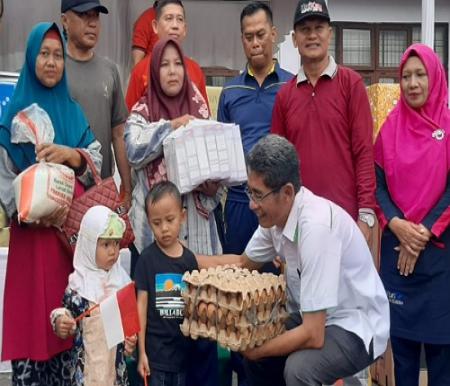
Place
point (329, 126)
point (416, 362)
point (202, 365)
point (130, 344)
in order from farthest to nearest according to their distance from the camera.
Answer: point (329, 126) < point (416, 362) < point (202, 365) < point (130, 344)

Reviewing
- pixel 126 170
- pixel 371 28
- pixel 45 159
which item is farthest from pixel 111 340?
pixel 371 28

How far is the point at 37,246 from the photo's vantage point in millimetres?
3504

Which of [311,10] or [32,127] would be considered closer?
[32,127]

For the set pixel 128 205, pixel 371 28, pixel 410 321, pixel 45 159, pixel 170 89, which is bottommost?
pixel 410 321

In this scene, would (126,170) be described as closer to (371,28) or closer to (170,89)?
(170,89)

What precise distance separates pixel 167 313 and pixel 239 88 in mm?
1503

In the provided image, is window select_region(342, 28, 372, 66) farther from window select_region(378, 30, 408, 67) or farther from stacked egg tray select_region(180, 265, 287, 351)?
stacked egg tray select_region(180, 265, 287, 351)

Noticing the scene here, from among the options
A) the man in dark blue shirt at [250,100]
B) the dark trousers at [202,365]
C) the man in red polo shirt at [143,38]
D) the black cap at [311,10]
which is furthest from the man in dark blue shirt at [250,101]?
the man in red polo shirt at [143,38]

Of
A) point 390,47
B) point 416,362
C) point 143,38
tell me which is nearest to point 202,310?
point 416,362

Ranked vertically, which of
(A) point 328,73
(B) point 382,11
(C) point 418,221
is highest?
(B) point 382,11

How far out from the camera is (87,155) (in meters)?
3.62

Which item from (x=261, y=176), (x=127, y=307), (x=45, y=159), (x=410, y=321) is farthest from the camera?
(x=410, y=321)

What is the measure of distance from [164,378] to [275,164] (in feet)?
3.80

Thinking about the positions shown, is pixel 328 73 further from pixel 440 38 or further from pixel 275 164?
pixel 440 38
